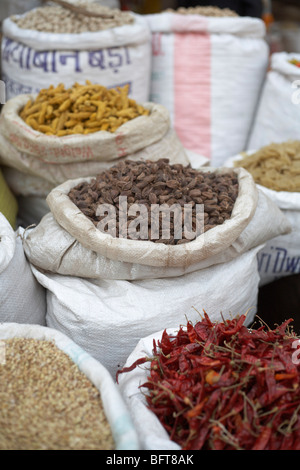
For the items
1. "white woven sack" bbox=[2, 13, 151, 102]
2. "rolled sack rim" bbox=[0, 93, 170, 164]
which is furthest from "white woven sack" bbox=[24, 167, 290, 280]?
"white woven sack" bbox=[2, 13, 151, 102]

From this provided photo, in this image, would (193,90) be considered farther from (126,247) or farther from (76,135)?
Result: (126,247)

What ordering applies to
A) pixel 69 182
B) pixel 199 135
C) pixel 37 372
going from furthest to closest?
pixel 199 135, pixel 69 182, pixel 37 372

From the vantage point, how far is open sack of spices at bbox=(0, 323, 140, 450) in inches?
37.1

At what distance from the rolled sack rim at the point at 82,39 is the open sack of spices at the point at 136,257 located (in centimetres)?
87

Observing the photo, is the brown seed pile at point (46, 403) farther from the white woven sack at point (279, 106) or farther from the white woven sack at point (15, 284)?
the white woven sack at point (279, 106)

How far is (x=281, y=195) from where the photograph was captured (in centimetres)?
179

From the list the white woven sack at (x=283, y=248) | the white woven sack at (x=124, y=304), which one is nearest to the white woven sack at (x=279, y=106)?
the white woven sack at (x=283, y=248)

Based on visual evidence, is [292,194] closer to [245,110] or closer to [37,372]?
[245,110]

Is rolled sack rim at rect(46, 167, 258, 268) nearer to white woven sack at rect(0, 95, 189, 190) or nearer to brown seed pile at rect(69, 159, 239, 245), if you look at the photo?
→ brown seed pile at rect(69, 159, 239, 245)

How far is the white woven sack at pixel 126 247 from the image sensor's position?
4.25ft

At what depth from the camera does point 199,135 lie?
2553mm

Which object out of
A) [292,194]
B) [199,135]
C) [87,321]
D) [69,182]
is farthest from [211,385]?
[199,135]

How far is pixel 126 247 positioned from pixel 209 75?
1498mm

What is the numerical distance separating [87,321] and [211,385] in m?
0.46
